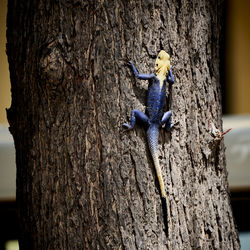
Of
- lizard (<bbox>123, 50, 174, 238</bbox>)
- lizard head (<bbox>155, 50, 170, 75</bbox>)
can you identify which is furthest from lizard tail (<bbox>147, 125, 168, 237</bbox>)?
lizard head (<bbox>155, 50, 170, 75</bbox>)

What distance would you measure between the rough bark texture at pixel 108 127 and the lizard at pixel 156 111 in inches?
1.0

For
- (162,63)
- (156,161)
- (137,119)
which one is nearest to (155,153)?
(156,161)

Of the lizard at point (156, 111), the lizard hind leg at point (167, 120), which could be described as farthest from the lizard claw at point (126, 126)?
the lizard hind leg at point (167, 120)

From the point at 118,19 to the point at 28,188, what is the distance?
0.75 meters

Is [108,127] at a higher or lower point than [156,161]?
higher

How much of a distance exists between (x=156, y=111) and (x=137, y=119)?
0.31 ft

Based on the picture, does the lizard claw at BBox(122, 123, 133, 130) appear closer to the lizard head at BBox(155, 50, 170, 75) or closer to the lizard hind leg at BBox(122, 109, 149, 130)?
the lizard hind leg at BBox(122, 109, 149, 130)

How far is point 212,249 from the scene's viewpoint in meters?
1.71

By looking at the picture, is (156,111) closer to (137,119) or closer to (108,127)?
(137,119)

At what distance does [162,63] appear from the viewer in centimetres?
160

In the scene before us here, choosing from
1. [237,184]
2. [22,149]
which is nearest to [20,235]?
[22,149]

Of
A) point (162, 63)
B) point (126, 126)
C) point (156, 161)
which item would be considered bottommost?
point (156, 161)

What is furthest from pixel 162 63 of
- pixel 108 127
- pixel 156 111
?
pixel 108 127

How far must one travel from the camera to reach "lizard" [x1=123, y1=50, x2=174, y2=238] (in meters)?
1.57
